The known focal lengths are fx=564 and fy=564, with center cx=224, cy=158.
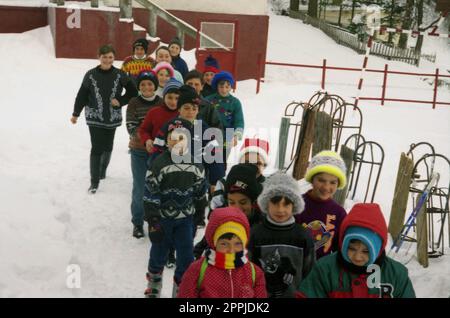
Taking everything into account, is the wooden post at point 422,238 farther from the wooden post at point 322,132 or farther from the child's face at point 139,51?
the child's face at point 139,51

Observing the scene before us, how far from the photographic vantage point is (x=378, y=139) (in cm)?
1095

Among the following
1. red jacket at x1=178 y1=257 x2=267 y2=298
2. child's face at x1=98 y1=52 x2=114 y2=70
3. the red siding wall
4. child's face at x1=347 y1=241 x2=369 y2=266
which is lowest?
red jacket at x1=178 y1=257 x2=267 y2=298

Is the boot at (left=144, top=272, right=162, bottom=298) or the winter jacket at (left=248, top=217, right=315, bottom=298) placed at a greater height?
the winter jacket at (left=248, top=217, right=315, bottom=298)

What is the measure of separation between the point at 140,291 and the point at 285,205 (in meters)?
1.88

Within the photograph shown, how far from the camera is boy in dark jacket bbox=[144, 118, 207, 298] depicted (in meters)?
4.21

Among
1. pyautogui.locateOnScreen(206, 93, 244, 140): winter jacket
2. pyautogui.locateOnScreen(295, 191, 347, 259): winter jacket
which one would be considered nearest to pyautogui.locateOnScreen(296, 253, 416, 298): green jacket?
pyautogui.locateOnScreen(295, 191, 347, 259): winter jacket

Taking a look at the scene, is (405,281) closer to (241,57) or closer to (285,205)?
(285,205)

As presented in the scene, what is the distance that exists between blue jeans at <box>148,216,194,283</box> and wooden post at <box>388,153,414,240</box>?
2.61 m

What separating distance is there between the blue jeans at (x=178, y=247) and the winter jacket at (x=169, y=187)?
0.33 ft

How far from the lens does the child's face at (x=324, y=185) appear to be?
150 inches

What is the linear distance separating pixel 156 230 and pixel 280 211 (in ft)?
4.17

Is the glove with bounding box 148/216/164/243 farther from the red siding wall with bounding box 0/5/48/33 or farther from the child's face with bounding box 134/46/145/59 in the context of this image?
the red siding wall with bounding box 0/5/48/33

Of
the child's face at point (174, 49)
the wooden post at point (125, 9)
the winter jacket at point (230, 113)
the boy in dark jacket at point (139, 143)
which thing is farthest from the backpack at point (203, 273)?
the wooden post at point (125, 9)

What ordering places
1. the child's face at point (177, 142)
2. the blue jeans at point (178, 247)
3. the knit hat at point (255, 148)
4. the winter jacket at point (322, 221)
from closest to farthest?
the winter jacket at point (322, 221), the child's face at point (177, 142), the blue jeans at point (178, 247), the knit hat at point (255, 148)
